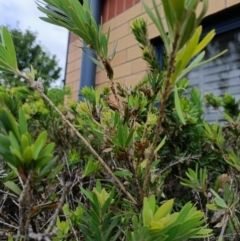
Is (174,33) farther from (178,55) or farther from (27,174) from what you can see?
(27,174)

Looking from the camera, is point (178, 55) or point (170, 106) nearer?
point (178, 55)

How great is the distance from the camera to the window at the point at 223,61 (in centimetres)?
276

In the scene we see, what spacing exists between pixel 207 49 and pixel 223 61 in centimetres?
24

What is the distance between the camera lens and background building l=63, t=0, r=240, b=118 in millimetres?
2762

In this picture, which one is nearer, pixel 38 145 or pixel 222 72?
pixel 38 145

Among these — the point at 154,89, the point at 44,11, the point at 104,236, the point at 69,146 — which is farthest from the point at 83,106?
the point at 69,146

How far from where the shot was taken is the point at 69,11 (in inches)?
31.6

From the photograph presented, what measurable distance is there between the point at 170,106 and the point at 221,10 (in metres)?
1.63

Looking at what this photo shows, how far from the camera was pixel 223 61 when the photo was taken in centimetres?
289

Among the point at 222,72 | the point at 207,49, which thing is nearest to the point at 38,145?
the point at 222,72

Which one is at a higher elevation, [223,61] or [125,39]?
[125,39]

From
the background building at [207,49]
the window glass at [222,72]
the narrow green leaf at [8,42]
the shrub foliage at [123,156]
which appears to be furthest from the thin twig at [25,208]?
the window glass at [222,72]

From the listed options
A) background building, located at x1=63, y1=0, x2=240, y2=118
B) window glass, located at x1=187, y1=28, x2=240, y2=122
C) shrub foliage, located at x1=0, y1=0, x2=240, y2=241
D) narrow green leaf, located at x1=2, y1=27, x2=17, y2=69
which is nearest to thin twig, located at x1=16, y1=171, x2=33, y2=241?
shrub foliage, located at x1=0, y1=0, x2=240, y2=241

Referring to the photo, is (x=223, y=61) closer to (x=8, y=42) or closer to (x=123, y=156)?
(x=123, y=156)
